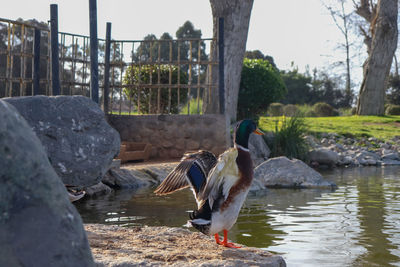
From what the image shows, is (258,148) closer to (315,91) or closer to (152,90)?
(152,90)

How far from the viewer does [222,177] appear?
11.8ft

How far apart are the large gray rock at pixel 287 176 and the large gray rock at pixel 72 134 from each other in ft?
14.6

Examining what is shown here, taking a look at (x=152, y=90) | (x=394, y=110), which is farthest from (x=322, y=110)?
(x=152, y=90)

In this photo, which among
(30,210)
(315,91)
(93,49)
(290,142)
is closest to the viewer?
(30,210)

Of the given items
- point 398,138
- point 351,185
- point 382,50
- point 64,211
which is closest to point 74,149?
point 64,211

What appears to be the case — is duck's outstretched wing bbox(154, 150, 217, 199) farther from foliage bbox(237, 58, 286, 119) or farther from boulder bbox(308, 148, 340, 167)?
foliage bbox(237, 58, 286, 119)

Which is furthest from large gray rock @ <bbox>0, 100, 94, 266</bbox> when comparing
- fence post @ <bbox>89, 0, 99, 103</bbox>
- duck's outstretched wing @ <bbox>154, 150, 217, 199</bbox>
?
fence post @ <bbox>89, 0, 99, 103</bbox>

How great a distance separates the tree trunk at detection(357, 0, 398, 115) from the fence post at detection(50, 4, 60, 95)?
51.8 feet

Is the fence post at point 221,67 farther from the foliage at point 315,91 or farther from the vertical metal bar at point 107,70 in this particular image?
the foliage at point 315,91

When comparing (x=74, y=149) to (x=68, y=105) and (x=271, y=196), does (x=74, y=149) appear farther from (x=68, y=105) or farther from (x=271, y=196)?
(x=271, y=196)

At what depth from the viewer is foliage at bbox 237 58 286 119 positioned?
14398 millimetres

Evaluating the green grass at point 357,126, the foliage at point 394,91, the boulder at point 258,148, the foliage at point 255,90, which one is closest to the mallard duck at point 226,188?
the boulder at point 258,148

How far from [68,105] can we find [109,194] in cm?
340

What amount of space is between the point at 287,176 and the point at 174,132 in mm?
3198
